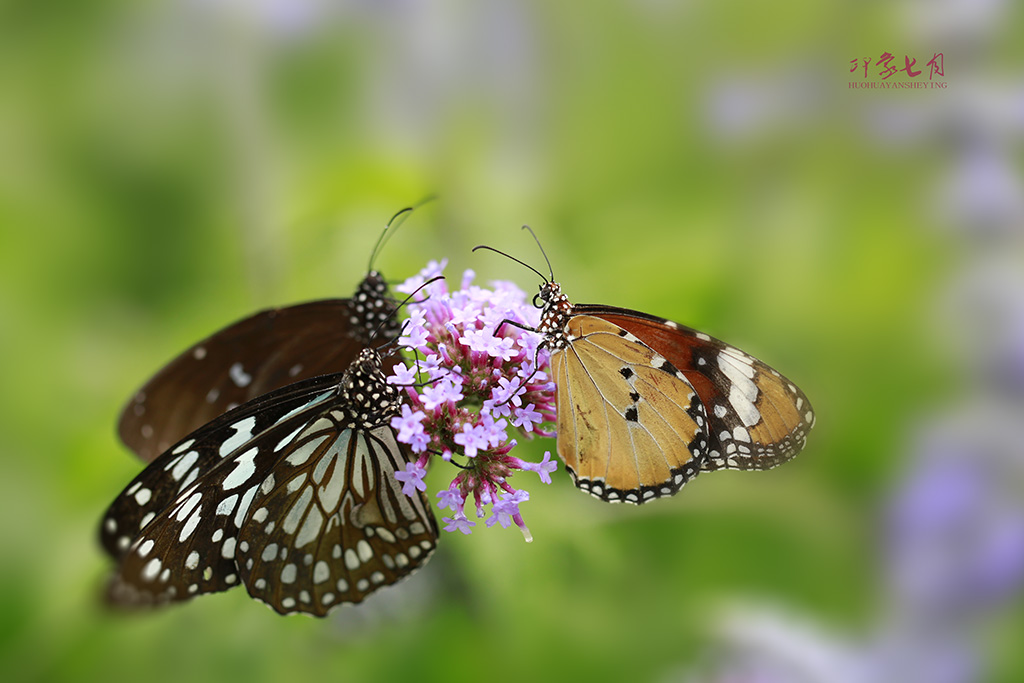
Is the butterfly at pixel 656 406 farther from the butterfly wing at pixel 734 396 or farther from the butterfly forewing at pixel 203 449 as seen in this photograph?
the butterfly forewing at pixel 203 449

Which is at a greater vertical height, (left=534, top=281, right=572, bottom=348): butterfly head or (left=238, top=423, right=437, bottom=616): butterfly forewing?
(left=534, top=281, right=572, bottom=348): butterfly head

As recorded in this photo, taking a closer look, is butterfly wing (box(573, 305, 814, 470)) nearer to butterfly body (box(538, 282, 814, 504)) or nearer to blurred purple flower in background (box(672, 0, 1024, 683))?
butterfly body (box(538, 282, 814, 504))

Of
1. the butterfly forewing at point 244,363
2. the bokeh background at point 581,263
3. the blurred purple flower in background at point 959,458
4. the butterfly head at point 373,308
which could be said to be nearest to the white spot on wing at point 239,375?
the butterfly forewing at point 244,363

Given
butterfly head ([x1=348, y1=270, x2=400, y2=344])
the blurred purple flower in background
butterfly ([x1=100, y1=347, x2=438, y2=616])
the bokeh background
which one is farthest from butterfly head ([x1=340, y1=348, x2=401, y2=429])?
the blurred purple flower in background

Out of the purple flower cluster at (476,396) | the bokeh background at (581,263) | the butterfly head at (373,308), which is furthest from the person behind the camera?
the bokeh background at (581,263)

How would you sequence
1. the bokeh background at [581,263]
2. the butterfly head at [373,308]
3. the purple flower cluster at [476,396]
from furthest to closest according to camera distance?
the bokeh background at [581,263] < the butterfly head at [373,308] < the purple flower cluster at [476,396]

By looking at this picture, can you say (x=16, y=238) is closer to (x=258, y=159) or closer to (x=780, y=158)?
(x=258, y=159)

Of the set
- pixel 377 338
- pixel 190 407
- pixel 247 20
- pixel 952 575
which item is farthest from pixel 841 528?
pixel 247 20
